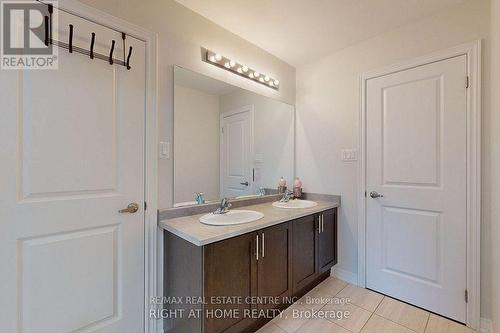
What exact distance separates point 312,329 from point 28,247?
182 centimetres

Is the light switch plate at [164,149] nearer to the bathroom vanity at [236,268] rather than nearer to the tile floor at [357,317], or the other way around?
the bathroom vanity at [236,268]

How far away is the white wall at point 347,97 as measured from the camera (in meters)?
1.67

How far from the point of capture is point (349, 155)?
229cm

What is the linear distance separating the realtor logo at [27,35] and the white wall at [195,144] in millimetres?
716

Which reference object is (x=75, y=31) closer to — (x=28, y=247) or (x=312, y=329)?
(x=28, y=247)

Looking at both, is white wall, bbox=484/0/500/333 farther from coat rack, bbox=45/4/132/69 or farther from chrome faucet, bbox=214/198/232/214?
coat rack, bbox=45/4/132/69

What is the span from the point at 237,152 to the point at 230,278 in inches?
45.1

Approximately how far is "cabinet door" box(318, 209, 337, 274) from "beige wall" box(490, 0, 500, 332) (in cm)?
112

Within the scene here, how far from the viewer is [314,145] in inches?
102

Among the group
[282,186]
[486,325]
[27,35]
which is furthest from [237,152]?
[486,325]

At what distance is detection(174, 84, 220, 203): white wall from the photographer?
5.59 ft

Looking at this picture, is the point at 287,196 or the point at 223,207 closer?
the point at 223,207

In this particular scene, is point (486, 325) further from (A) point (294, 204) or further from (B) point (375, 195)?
(A) point (294, 204)

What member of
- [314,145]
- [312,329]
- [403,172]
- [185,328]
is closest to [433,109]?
[403,172]
